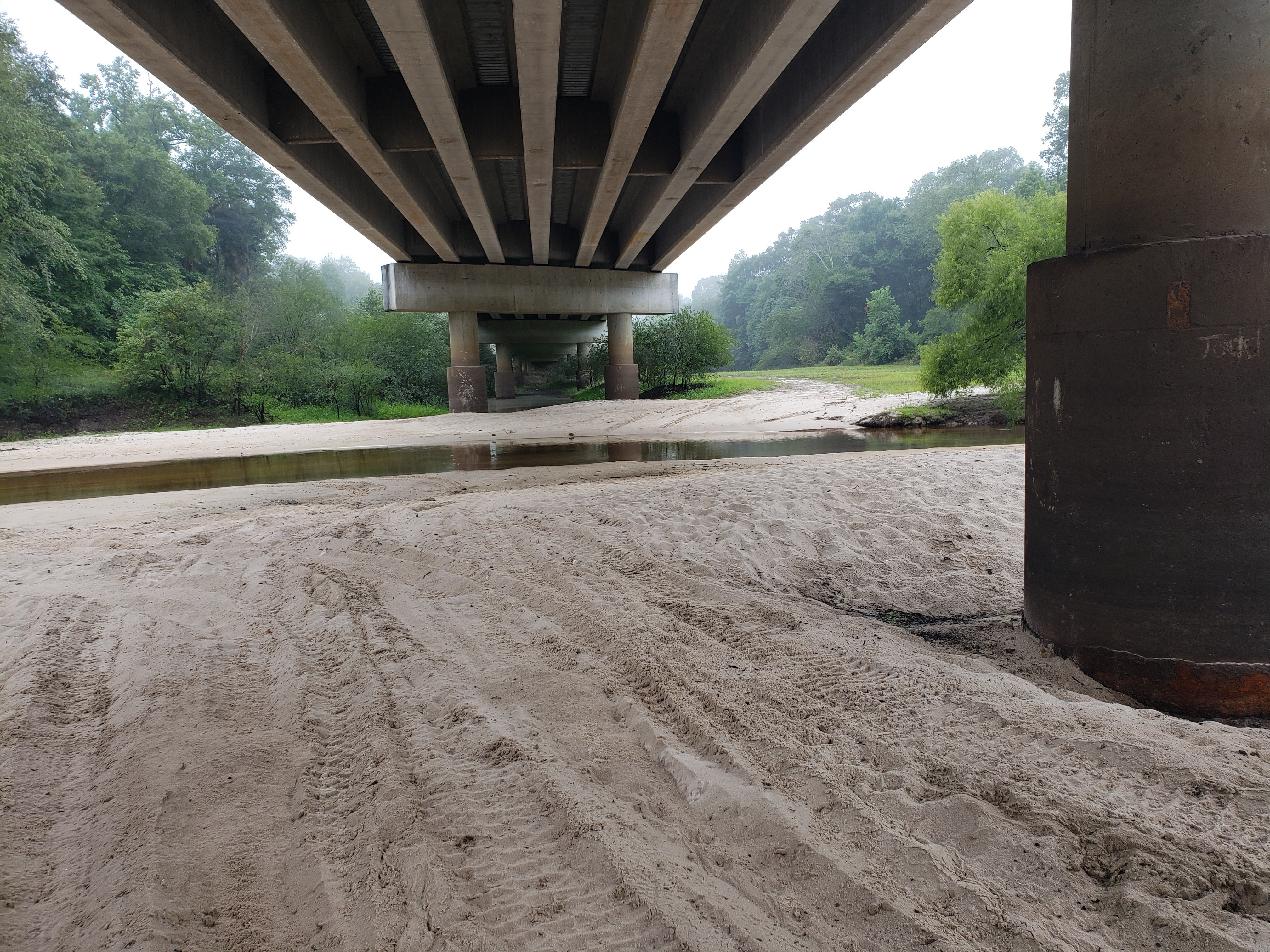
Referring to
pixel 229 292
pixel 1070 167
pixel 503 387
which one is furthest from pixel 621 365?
pixel 229 292

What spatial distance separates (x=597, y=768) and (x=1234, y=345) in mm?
3434

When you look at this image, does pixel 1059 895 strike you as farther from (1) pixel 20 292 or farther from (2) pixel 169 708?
(1) pixel 20 292

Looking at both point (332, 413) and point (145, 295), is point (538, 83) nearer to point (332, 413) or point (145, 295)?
point (332, 413)

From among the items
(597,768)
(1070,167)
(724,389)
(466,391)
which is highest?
(1070,167)

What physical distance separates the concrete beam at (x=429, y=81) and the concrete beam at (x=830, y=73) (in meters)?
4.63

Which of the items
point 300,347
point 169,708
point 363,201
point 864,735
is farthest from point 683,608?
point 300,347

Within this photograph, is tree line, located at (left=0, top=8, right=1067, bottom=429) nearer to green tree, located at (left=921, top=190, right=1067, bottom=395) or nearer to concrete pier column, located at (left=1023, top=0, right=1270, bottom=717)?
green tree, located at (left=921, top=190, right=1067, bottom=395)

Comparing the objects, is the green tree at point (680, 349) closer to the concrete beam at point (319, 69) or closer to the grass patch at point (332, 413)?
the grass patch at point (332, 413)

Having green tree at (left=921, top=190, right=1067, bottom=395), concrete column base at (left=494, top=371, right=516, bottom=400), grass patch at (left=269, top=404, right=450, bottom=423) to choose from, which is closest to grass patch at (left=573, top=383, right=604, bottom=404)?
concrete column base at (left=494, top=371, right=516, bottom=400)

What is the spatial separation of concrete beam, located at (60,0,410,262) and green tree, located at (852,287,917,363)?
4187cm

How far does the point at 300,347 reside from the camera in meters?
31.1

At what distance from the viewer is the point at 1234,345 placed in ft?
10.3

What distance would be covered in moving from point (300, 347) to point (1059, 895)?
34.2 m

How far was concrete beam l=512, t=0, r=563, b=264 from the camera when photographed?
7.36 metres
